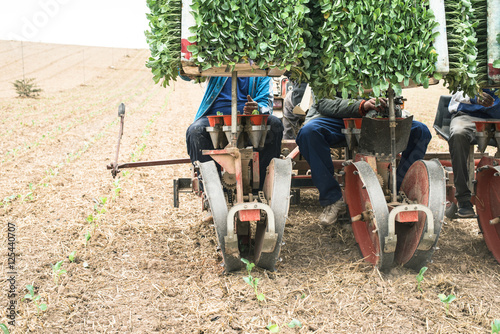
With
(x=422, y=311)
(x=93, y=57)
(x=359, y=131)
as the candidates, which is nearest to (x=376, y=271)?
(x=422, y=311)

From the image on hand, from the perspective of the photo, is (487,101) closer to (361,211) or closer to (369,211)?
(361,211)

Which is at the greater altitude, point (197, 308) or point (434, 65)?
point (434, 65)

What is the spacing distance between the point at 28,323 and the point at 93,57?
171 ft

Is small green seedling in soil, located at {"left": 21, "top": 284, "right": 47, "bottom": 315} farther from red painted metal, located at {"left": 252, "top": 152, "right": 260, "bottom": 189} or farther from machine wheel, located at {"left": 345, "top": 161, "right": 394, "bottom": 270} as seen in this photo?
machine wheel, located at {"left": 345, "top": 161, "right": 394, "bottom": 270}

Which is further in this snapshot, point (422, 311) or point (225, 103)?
point (225, 103)

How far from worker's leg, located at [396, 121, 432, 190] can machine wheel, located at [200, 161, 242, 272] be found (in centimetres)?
188

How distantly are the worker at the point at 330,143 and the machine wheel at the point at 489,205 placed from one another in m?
0.68

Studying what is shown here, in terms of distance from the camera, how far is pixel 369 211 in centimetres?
336

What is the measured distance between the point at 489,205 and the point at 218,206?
2201 millimetres

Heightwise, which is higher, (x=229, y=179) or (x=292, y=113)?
(x=292, y=113)

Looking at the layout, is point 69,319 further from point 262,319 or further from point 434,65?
point 434,65

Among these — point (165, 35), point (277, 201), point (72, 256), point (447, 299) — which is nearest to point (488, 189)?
point (447, 299)

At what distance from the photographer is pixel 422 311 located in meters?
2.67

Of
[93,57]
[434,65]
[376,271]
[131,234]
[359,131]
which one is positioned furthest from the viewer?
[93,57]
